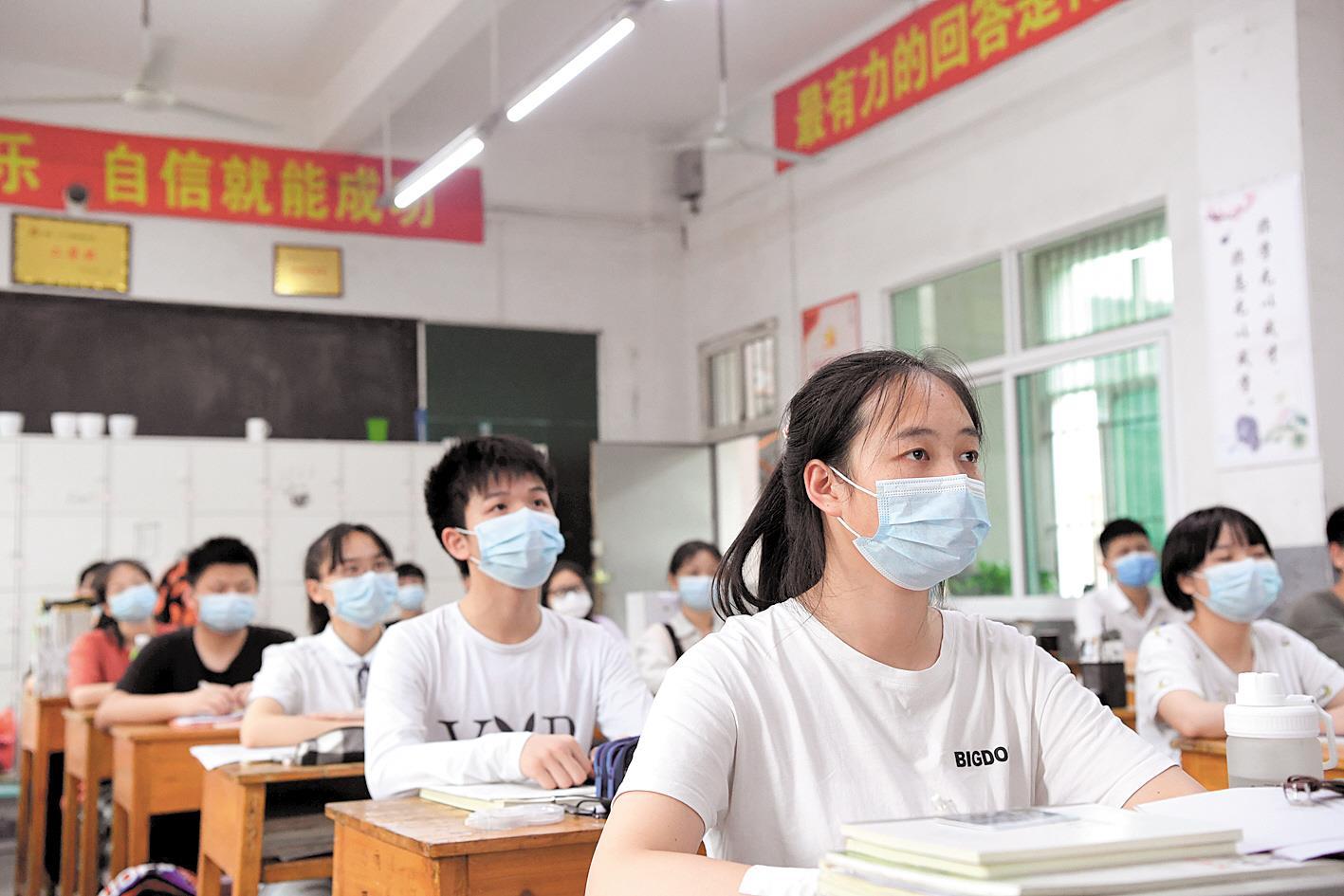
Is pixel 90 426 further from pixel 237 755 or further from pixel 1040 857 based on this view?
pixel 1040 857

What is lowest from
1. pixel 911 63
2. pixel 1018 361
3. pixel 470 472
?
pixel 470 472

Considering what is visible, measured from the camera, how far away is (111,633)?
527 cm

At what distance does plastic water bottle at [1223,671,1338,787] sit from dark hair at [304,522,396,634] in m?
2.58

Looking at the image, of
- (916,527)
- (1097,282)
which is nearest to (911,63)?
(1097,282)

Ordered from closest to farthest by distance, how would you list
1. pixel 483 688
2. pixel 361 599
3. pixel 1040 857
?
pixel 1040 857 < pixel 483 688 < pixel 361 599

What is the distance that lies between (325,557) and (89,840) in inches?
52.0

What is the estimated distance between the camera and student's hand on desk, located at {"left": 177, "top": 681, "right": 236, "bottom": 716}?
12.5 ft

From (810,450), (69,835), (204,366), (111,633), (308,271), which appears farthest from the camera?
(308,271)

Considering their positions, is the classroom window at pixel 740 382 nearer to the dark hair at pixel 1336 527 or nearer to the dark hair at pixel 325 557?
the dark hair at pixel 1336 527

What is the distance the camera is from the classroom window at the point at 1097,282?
617cm

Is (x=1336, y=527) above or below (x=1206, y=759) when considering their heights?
above

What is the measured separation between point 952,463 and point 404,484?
7.26 meters

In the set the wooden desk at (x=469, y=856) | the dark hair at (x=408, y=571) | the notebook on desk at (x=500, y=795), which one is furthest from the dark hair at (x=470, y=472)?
the dark hair at (x=408, y=571)

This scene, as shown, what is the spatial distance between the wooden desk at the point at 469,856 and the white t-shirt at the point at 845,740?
0.55 m
